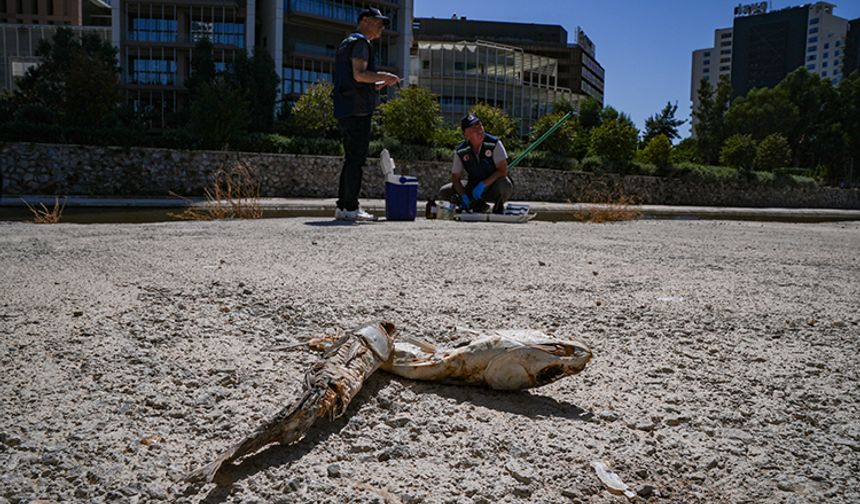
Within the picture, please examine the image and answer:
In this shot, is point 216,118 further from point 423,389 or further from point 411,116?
point 423,389

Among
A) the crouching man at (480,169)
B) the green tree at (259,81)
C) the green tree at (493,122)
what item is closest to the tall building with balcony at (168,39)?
the green tree at (259,81)

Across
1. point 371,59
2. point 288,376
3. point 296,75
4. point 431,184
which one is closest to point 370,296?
point 288,376

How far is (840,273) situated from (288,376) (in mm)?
4757

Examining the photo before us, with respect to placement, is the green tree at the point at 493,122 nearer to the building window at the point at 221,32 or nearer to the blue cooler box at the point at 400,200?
the blue cooler box at the point at 400,200

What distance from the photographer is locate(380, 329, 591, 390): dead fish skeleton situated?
2281mm

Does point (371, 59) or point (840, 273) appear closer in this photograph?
point (840, 273)

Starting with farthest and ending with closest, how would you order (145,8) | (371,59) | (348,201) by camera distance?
(145,8)
(348,201)
(371,59)

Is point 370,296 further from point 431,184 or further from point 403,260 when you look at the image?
point 431,184

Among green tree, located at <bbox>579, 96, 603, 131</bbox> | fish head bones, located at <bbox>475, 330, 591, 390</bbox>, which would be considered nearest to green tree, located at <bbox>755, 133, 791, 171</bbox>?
green tree, located at <bbox>579, 96, 603, 131</bbox>

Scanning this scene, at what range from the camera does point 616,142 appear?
30.2 metres

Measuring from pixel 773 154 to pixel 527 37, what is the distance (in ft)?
193

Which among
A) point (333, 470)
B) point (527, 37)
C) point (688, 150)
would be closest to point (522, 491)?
point (333, 470)

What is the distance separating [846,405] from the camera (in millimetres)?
2195

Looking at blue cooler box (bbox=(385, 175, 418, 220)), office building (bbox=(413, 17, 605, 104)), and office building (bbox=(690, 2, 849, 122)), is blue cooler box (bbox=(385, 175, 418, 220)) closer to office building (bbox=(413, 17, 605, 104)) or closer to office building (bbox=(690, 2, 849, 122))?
office building (bbox=(413, 17, 605, 104))
